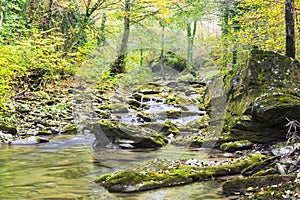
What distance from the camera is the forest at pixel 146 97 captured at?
5.01m

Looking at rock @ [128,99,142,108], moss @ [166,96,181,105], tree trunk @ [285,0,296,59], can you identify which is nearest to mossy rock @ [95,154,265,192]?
tree trunk @ [285,0,296,59]

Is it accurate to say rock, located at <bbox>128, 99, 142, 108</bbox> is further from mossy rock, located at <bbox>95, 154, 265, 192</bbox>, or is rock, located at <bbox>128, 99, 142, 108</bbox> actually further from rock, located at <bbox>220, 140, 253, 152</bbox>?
mossy rock, located at <bbox>95, 154, 265, 192</bbox>

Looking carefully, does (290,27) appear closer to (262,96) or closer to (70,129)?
(262,96)

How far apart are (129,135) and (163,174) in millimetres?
3625

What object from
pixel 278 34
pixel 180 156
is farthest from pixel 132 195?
pixel 278 34

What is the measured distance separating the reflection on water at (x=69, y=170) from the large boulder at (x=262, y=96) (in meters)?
1.28

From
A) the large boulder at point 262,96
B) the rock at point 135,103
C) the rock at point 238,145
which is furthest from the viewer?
the rock at point 135,103

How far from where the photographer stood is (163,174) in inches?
190

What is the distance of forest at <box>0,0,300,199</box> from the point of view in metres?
5.01

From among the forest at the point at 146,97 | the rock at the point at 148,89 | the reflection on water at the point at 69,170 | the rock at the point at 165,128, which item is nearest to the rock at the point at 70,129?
the forest at the point at 146,97

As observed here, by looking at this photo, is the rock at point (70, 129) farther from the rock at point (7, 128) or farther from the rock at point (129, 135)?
the rock at point (129, 135)

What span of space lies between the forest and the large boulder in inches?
1.0

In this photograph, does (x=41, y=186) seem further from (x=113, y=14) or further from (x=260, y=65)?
(x=113, y=14)

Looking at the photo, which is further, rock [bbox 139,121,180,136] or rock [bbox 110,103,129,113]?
rock [bbox 110,103,129,113]
